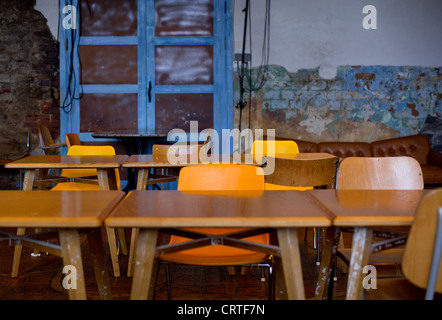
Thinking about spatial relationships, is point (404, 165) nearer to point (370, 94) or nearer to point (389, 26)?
point (370, 94)

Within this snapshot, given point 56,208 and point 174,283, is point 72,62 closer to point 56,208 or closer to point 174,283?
point 174,283

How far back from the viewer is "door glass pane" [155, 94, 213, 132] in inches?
209

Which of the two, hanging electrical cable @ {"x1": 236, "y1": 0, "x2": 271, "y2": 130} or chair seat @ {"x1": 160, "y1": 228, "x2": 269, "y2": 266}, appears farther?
hanging electrical cable @ {"x1": 236, "y1": 0, "x2": 271, "y2": 130}

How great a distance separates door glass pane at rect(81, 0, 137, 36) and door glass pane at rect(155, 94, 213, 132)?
974 mm

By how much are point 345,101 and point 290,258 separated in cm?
446

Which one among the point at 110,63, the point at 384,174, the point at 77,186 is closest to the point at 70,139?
the point at 77,186

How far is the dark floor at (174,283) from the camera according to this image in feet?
7.43

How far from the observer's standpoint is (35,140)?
→ 5355 mm

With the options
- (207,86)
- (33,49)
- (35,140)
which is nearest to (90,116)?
(35,140)

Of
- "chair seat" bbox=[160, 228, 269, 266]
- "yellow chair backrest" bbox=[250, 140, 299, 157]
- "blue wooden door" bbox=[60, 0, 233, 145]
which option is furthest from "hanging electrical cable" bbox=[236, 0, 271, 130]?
"chair seat" bbox=[160, 228, 269, 266]

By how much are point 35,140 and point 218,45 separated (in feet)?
8.99

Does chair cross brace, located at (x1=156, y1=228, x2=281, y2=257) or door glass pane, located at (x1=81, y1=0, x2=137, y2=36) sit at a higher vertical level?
door glass pane, located at (x1=81, y1=0, x2=137, y2=36)

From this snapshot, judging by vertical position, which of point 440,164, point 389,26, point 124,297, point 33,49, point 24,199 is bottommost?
point 124,297

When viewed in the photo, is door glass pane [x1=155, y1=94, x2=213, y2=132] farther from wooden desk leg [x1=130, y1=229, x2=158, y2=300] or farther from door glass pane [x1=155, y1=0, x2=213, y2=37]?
wooden desk leg [x1=130, y1=229, x2=158, y2=300]
